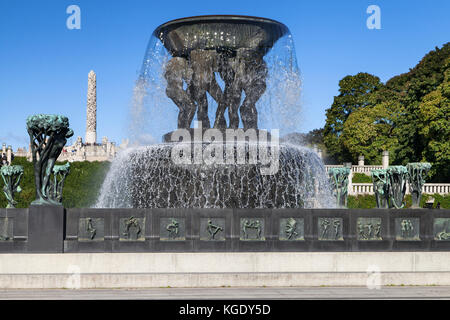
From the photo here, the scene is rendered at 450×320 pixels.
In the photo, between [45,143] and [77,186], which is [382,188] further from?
[77,186]

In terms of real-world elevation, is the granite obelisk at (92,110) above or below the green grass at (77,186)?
above

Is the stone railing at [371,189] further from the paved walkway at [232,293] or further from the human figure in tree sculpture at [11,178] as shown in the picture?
the paved walkway at [232,293]

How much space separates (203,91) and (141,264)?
24.2ft

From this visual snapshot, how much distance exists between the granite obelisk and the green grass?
3775 centimetres

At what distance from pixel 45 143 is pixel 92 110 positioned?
81.2m

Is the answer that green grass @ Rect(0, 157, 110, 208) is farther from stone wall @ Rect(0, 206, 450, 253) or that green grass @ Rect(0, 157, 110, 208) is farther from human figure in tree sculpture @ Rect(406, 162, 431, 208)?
human figure in tree sculpture @ Rect(406, 162, 431, 208)

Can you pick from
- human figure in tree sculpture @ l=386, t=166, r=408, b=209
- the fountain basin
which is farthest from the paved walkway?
the fountain basin

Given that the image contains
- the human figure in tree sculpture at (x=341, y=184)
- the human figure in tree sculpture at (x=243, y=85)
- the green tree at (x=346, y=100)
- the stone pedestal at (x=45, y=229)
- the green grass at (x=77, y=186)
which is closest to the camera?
the stone pedestal at (x=45, y=229)

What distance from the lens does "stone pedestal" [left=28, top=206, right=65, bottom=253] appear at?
41.0 ft

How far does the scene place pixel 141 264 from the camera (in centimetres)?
1267

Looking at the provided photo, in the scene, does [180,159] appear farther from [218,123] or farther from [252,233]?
[252,233]

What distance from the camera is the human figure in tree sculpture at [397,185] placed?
14.6 metres

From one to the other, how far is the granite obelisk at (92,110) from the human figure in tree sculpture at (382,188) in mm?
79409

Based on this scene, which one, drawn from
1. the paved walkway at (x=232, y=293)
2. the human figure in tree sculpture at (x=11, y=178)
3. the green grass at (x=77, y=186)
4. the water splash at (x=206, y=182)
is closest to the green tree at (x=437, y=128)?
the green grass at (x=77, y=186)
